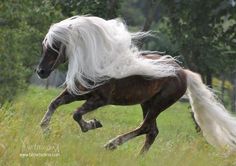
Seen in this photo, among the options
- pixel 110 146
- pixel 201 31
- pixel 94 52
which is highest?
pixel 94 52

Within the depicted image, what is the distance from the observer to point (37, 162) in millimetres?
5992

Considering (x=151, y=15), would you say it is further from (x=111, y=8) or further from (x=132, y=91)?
(x=132, y=91)

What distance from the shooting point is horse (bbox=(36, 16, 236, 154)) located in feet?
27.2

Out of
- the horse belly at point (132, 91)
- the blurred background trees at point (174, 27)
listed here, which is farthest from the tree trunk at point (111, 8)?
the horse belly at point (132, 91)

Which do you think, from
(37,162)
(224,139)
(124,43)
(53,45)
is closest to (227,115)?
(224,139)

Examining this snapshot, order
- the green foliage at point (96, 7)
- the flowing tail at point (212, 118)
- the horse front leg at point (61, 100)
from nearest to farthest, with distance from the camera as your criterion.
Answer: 1. the horse front leg at point (61, 100)
2. the flowing tail at point (212, 118)
3. the green foliage at point (96, 7)

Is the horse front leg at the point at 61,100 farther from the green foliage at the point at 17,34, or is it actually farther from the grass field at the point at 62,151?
the green foliage at the point at 17,34

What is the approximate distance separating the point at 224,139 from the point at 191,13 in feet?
30.2

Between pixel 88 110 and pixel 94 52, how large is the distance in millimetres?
749

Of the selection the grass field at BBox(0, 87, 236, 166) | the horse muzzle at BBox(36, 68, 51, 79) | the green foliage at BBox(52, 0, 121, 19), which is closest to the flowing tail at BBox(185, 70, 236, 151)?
the grass field at BBox(0, 87, 236, 166)

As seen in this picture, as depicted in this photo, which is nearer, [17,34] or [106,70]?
[106,70]

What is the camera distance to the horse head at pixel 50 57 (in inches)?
329

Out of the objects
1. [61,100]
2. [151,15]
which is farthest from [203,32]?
[61,100]

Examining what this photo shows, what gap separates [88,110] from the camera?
27.1 ft
